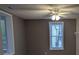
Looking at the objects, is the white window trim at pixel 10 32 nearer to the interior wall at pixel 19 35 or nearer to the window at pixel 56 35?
the interior wall at pixel 19 35

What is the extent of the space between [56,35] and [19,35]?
0.42 metres

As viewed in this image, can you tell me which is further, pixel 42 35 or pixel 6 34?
pixel 42 35

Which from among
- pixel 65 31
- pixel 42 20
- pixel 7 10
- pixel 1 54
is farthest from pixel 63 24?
pixel 1 54

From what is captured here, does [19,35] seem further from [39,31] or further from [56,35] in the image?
[56,35]

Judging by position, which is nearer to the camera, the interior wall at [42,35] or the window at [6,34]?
the window at [6,34]

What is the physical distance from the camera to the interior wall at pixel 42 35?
117 cm

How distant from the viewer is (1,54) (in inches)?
40.3

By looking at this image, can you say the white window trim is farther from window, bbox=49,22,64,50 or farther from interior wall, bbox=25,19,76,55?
window, bbox=49,22,64,50

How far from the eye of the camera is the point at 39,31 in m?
1.23

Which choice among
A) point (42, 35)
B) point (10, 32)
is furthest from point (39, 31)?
point (10, 32)

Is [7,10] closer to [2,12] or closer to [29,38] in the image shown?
[2,12]

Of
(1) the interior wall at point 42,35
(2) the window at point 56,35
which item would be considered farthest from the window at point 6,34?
(2) the window at point 56,35

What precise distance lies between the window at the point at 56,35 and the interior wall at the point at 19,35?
12.7 inches

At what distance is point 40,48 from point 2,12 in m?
0.58
